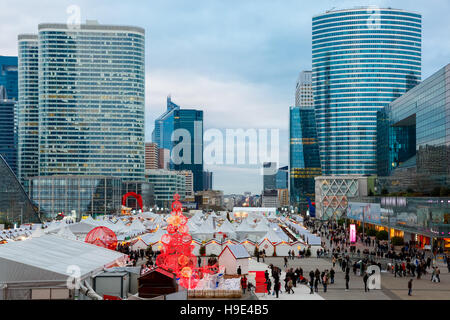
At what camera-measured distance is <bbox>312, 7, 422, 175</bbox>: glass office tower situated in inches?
6014

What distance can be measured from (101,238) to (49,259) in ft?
55.4

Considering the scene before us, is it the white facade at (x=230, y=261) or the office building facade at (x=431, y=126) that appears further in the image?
the office building facade at (x=431, y=126)

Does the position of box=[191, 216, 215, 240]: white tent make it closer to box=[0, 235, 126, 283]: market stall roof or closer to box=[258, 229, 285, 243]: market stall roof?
box=[258, 229, 285, 243]: market stall roof

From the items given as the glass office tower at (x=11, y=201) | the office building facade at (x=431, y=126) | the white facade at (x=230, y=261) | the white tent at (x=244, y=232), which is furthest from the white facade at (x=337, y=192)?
the white facade at (x=230, y=261)

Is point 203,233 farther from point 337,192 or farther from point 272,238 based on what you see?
point 337,192

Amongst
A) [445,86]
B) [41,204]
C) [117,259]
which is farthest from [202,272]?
[41,204]

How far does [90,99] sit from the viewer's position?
559ft

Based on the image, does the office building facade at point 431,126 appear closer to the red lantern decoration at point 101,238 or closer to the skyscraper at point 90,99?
the red lantern decoration at point 101,238

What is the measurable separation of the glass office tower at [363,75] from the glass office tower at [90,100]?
73608 millimetres

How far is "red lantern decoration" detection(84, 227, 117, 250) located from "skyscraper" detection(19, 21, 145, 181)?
135 meters

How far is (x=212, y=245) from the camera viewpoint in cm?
4625

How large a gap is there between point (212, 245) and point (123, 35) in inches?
5601

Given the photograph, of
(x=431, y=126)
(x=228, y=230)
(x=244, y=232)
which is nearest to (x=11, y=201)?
(x=228, y=230)

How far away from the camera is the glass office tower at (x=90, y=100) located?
16750 centimetres
